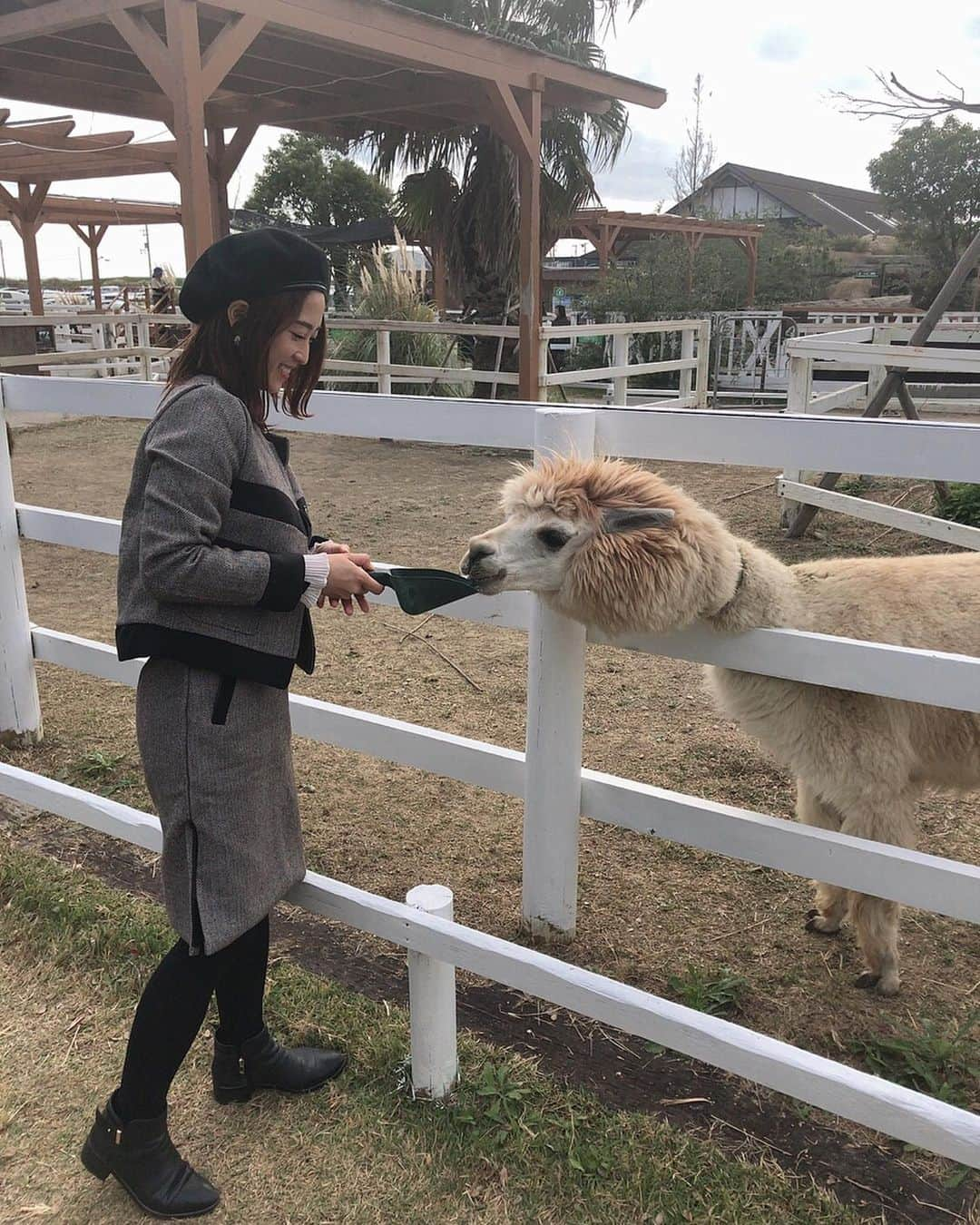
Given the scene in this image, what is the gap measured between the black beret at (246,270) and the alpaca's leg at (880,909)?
178 centimetres

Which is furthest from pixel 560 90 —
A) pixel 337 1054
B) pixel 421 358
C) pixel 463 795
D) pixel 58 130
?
pixel 337 1054

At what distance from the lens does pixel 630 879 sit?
10.2 ft

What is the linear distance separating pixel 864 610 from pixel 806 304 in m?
→ 19.5

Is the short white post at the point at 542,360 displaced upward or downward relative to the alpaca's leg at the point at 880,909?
upward

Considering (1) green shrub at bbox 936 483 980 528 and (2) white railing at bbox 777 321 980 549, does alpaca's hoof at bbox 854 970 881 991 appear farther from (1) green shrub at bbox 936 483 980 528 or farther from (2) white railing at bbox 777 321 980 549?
(1) green shrub at bbox 936 483 980 528

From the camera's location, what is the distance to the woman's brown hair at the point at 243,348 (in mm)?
1784

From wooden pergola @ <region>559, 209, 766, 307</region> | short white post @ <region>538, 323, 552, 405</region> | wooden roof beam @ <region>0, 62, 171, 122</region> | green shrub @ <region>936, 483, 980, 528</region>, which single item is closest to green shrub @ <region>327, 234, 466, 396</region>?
short white post @ <region>538, 323, 552, 405</region>

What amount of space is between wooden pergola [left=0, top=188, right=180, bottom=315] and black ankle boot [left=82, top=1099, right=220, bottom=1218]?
16364 mm

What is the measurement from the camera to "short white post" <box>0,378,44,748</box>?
12.1 feet

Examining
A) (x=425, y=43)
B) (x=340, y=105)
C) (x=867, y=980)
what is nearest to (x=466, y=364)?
(x=340, y=105)

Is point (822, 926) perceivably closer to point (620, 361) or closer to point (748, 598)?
point (748, 598)

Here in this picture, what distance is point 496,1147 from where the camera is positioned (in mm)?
2076

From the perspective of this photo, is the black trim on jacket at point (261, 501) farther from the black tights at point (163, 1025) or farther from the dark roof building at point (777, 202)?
the dark roof building at point (777, 202)

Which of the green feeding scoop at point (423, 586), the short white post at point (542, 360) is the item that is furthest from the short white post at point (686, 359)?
the green feeding scoop at point (423, 586)
